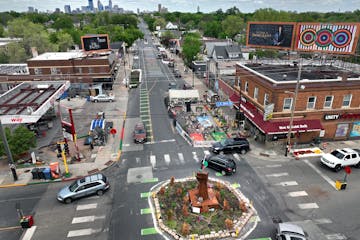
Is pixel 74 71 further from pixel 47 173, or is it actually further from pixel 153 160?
pixel 153 160

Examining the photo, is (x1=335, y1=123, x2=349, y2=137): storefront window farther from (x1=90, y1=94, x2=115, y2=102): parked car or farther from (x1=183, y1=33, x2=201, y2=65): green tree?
(x1=183, y1=33, x2=201, y2=65): green tree

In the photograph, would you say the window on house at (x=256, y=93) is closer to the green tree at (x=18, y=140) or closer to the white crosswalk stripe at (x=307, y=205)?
the white crosswalk stripe at (x=307, y=205)

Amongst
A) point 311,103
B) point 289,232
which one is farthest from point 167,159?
point 311,103

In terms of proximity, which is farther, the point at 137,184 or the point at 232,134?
the point at 232,134

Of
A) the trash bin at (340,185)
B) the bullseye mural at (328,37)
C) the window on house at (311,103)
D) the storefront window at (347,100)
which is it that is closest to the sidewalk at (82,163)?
the trash bin at (340,185)

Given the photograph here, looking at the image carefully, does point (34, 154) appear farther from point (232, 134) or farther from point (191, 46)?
point (191, 46)

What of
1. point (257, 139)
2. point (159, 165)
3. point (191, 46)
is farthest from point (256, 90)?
point (191, 46)

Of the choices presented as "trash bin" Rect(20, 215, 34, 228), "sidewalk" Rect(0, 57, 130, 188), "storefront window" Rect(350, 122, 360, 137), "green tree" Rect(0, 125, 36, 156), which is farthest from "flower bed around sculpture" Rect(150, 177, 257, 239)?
"storefront window" Rect(350, 122, 360, 137)
